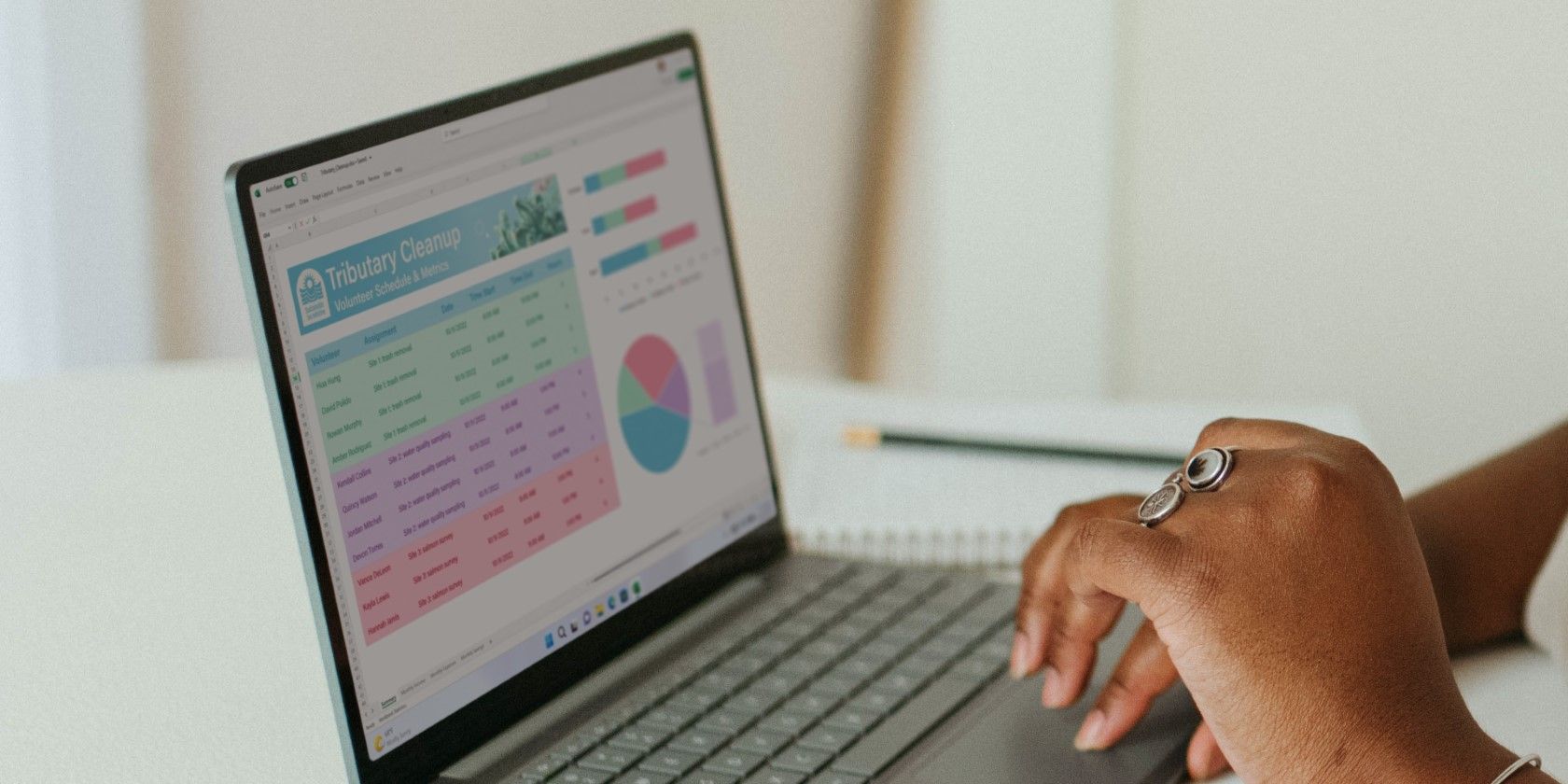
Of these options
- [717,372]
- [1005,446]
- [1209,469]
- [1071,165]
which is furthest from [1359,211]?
[1209,469]

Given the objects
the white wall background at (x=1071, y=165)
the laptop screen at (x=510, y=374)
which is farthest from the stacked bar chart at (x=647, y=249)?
the white wall background at (x=1071, y=165)

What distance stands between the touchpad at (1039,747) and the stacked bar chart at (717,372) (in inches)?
9.4

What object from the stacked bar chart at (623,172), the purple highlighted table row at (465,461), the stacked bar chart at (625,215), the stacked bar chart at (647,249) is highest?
the stacked bar chart at (623,172)

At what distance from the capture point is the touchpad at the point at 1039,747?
0.70 meters

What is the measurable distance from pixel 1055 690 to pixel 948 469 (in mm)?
368

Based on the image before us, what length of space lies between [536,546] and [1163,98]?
1.66m

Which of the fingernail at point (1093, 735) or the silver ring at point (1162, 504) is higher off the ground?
the silver ring at point (1162, 504)

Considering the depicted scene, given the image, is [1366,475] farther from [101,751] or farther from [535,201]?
[101,751]

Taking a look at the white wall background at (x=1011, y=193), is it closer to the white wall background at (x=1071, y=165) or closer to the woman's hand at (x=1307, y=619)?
the white wall background at (x=1071, y=165)

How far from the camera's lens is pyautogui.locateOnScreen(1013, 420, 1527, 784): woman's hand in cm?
61

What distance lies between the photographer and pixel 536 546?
0.75m

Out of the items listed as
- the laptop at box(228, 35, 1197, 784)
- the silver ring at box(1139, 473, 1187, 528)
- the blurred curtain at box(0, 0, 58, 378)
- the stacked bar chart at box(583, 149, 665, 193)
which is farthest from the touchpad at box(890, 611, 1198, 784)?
the blurred curtain at box(0, 0, 58, 378)

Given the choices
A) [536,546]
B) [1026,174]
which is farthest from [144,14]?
[536,546]

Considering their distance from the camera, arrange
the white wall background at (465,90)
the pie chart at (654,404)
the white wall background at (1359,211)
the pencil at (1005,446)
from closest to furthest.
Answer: the pie chart at (654,404), the pencil at (1005,446), the white wall background at (1359,211), the white wall background at (465,90)
